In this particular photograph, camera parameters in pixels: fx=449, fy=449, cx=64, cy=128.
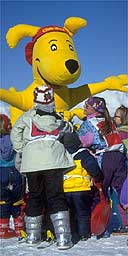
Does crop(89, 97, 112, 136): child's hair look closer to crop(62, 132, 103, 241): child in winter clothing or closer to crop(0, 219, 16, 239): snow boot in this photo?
crop(62, 132, 103, 241): child in winter clothing

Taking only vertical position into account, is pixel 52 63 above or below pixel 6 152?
above

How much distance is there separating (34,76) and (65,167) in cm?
142

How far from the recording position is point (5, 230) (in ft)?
13.7

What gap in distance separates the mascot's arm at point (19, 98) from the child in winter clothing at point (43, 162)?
0.75 meters

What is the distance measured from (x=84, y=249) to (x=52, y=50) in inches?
78.5

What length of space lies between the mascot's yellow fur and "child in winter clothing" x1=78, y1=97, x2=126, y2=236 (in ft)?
1.84

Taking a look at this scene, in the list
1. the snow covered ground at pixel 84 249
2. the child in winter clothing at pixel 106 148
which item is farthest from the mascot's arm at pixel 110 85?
the snow covered ground at pixel 84 249

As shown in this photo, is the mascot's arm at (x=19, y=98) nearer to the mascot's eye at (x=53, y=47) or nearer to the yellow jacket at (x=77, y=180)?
the mascot's eye at (x=53, y=47)

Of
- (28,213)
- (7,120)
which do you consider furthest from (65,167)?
(7,120)

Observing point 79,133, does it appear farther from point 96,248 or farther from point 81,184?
point 96,248

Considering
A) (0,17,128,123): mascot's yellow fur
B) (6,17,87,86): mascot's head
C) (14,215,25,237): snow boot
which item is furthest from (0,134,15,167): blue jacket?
(6,17,87,86): mascot's head

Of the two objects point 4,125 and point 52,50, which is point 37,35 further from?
point 4,125

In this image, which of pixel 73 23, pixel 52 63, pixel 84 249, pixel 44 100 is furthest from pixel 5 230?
pixel 73 23

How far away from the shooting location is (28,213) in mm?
3646
